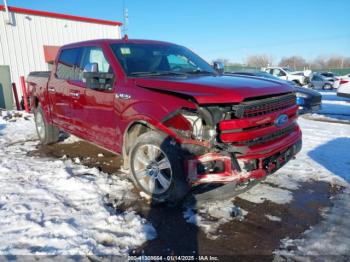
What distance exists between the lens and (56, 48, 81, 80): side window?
523 cm

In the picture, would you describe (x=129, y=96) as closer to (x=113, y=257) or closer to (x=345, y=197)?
(x=113, y=257)

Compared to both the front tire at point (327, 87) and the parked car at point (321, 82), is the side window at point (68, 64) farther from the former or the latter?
the front tire at point (327, 87)

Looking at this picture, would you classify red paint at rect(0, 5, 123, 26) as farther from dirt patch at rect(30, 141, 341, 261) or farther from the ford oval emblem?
the ford oval emblem

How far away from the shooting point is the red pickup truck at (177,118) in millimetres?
3146

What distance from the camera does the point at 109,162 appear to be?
5.45 meters

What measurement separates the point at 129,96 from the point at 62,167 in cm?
208

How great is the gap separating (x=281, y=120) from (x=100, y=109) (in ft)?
8.16

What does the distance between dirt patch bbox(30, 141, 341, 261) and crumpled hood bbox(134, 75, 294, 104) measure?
4.40 feet

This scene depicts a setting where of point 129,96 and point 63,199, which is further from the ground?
point 129,96

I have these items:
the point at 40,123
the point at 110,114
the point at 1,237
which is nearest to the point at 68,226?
the point at 1,237

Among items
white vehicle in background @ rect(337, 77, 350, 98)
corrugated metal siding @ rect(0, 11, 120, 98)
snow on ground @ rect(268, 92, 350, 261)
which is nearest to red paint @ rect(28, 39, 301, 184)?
snow on ground @ rect(268, 92, 350, 261)

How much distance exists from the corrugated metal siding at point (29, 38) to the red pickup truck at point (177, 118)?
11.4 metres

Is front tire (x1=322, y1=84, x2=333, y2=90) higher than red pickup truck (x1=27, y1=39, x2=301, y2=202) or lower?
lower

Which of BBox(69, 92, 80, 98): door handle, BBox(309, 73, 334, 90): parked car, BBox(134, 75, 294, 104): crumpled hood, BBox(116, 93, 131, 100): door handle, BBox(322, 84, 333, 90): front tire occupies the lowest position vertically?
BBox(322, 84, 333, 90): front tire
